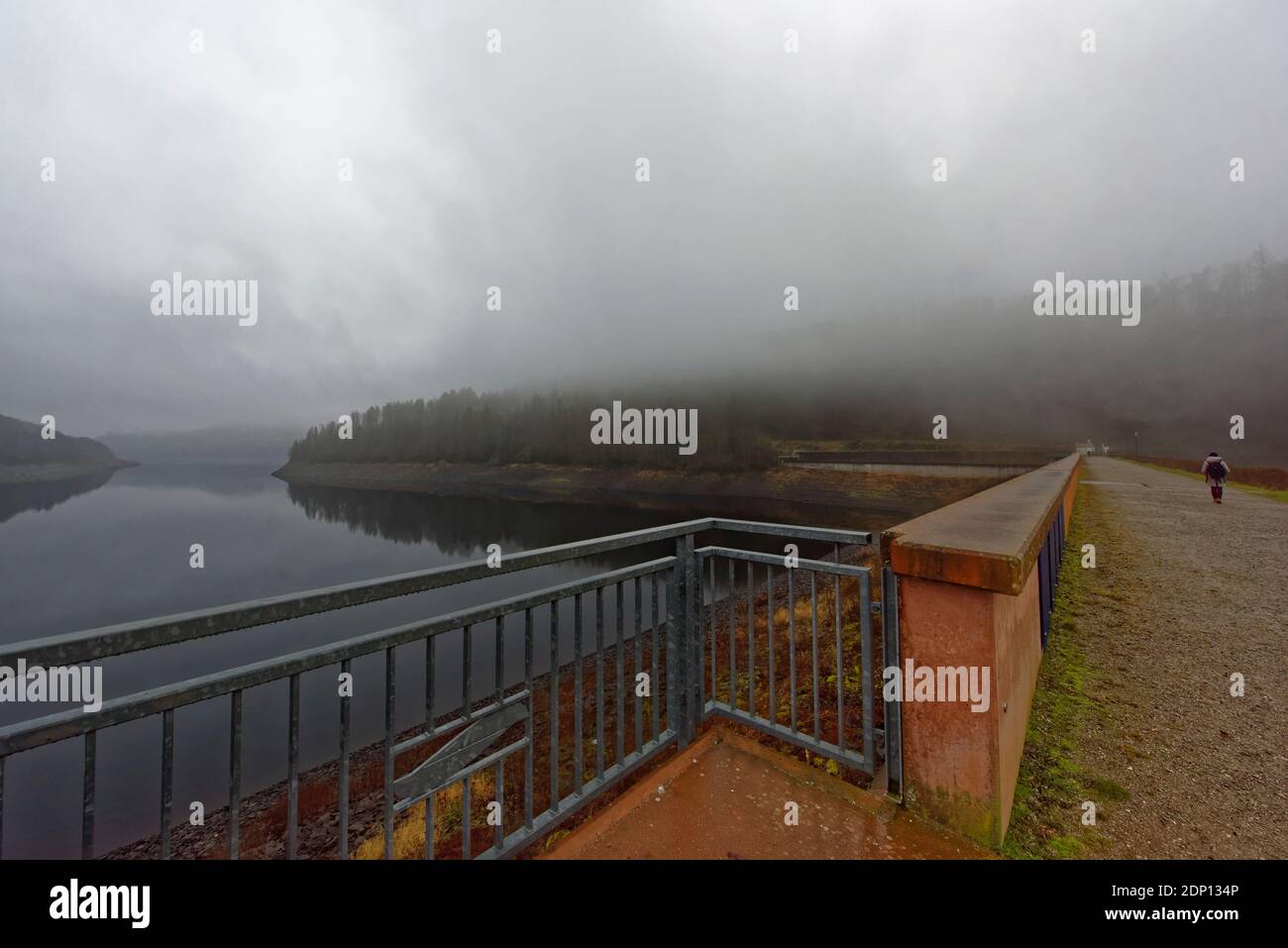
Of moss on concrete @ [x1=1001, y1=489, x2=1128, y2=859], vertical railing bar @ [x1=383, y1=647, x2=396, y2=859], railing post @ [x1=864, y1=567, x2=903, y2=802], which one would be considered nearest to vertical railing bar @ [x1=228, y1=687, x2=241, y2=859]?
vertical railing bar @ [x1=383, y1=647, x2=396, y2=859]

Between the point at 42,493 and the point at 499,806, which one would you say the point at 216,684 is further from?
the point at 42,493

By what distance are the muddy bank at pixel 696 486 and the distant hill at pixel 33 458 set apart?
68.2 metres

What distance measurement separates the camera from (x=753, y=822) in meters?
2.83

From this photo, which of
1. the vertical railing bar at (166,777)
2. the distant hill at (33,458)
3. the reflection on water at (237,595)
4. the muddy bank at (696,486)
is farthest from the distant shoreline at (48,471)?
the vertical railing bar at (166,777)

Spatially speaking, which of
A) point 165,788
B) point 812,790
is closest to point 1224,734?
point 812,790

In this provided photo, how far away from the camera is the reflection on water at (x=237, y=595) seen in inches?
527

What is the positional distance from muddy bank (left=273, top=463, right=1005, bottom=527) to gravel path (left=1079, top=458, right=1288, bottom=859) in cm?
3652

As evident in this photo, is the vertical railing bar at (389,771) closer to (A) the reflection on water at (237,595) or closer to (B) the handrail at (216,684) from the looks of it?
(B) the handrail at (216,684)

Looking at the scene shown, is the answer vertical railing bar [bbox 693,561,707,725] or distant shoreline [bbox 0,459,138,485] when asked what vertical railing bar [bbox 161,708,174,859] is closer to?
vertical railing bar [bbox 693,561,707,725]

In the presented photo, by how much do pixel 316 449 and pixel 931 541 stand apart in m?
194

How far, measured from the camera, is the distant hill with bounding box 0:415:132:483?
12294 centimetres

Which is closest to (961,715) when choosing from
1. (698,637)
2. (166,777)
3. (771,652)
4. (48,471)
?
(771,652)

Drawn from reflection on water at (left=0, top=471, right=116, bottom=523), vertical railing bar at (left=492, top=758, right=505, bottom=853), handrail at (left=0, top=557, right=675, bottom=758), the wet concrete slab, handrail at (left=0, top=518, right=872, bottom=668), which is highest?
handrail at (left=0, top=518, right=872, bottom=668)
